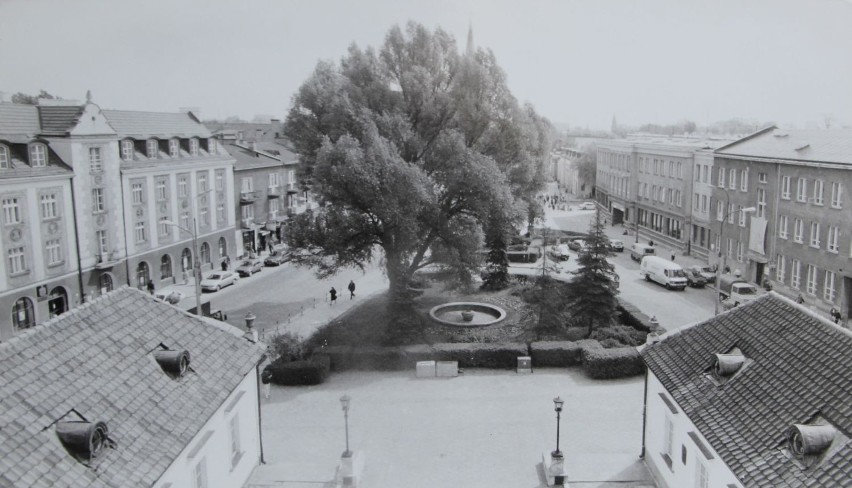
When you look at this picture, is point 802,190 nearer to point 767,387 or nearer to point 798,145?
point 798,145

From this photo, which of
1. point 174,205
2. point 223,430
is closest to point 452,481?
point 223,430

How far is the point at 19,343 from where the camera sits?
487 inches

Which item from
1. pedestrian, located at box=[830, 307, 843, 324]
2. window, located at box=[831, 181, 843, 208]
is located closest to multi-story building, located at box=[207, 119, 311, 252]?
window, located at box=[831, 181, 843, 208]

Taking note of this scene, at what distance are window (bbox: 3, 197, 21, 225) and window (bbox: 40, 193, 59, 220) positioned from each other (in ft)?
4.95

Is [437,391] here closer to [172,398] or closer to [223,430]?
[223,430]

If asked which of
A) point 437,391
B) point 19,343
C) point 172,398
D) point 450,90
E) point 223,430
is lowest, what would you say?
point 437,391

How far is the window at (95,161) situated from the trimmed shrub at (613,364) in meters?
28.8

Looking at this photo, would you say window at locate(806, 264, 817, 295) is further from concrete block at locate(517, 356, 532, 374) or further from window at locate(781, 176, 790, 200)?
concrete block at locate(517, 356, 532, 374)

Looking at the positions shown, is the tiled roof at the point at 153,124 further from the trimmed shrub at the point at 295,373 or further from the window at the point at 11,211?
the trimmed shrub at the point at 295,373

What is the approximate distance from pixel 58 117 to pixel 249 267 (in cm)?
1672

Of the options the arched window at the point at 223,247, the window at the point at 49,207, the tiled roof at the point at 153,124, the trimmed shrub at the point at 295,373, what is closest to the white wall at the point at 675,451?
the trimmed shrub at the point at 295,373

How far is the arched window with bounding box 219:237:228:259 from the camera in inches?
1992

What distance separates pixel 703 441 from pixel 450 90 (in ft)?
76.4

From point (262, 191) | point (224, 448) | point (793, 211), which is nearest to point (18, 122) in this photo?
point (262, 191)
